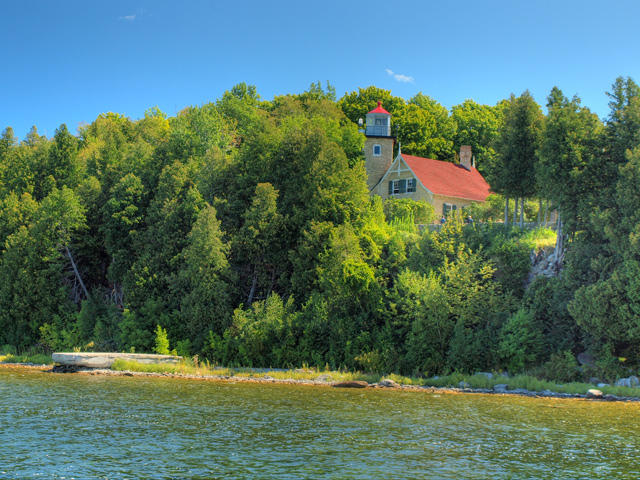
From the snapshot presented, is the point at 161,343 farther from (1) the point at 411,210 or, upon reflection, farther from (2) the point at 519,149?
(2) the point at 519,149

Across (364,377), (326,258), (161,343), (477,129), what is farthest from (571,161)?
(477,129)

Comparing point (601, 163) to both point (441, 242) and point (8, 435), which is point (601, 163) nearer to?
point (441, 242)

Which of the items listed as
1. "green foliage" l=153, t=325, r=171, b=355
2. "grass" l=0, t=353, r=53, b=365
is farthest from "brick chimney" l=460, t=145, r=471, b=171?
"grass" l=0, t=353, r=53, b=365

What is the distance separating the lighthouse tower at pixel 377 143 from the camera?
61812 millimetres

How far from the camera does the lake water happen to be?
15.6 m

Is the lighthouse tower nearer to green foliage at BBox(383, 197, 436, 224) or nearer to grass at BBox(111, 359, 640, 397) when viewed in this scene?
green foliage at BBox(383, 197, 436, 224)

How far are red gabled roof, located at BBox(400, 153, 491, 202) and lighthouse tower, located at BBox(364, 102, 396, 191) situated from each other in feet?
9.75

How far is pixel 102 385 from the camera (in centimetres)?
2978

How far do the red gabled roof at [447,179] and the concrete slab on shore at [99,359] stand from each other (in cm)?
2872

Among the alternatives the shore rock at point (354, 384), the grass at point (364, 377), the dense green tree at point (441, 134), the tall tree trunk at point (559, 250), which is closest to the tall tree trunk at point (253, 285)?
the grass at point (364, 377)

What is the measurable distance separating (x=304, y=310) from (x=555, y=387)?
14481 mm

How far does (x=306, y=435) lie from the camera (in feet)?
63.9

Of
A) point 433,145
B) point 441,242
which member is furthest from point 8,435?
point 433,145

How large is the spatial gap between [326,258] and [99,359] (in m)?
14.1
